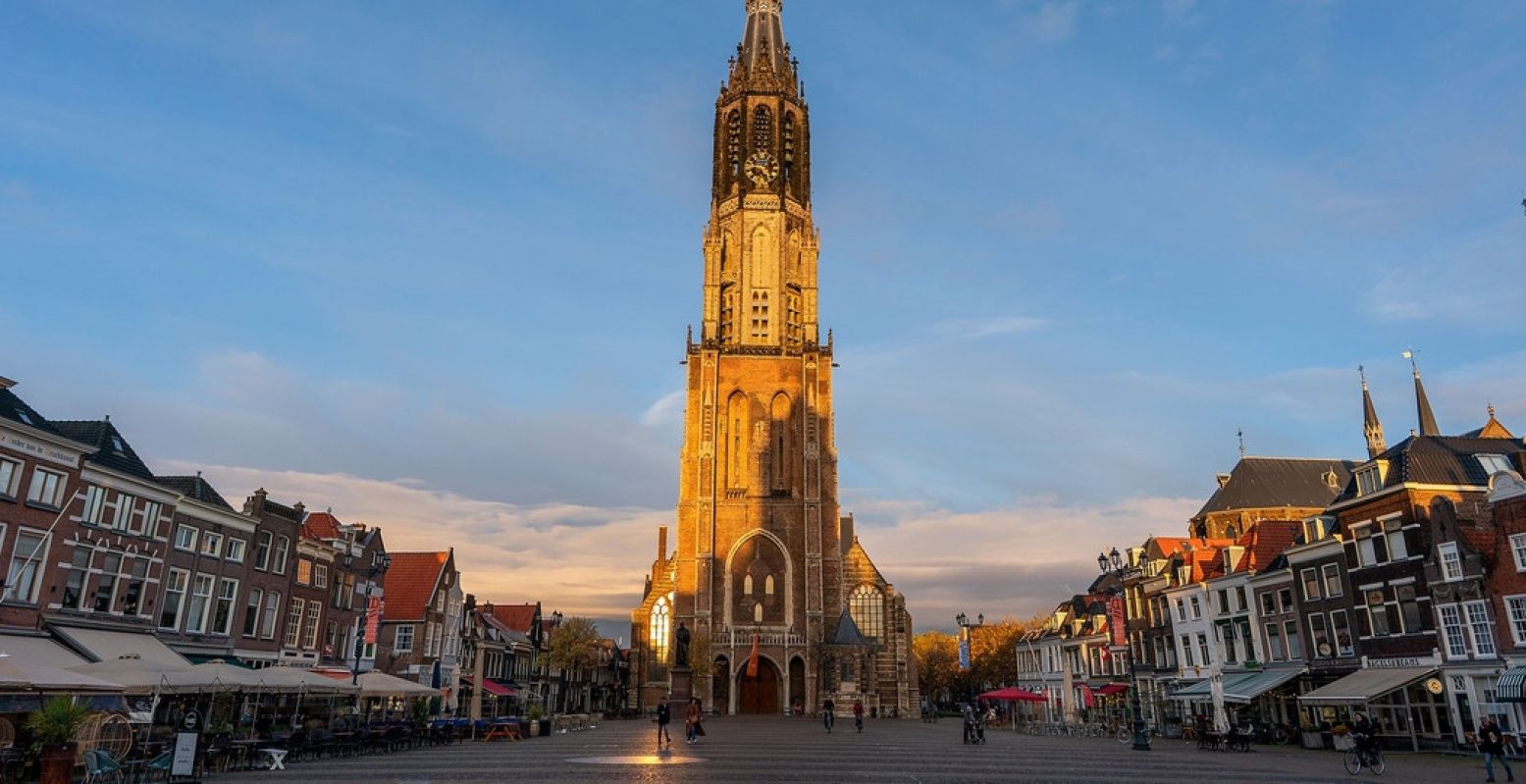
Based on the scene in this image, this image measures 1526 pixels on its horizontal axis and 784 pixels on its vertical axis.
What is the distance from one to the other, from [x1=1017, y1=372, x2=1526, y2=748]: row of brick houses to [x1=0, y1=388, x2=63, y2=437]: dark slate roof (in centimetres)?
3731

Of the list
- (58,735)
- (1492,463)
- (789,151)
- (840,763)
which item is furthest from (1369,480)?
(789,151)

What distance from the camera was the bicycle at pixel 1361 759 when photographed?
2005 centimetres

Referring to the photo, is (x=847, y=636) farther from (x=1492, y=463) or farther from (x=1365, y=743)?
(x=1365, y=743)

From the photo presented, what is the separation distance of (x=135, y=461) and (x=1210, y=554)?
43503 millimetres

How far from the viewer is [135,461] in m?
29.8

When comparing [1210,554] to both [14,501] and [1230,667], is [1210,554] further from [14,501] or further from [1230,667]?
[14,501]

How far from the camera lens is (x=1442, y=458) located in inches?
1212

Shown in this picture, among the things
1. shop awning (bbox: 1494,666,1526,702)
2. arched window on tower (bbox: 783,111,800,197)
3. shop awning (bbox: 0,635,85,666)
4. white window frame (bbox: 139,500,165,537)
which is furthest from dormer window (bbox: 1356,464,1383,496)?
arched window on tower (bbox: 783,111,800,197)

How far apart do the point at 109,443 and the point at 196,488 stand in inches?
140

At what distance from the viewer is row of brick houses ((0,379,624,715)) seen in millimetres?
24859

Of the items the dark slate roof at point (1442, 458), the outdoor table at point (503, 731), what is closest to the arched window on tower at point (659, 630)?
the outdoor table at point (503, 731)

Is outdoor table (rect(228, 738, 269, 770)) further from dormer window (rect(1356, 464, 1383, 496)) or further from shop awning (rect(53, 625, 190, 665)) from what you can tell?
dormer window (rect(1356, 464, 1383, 496))

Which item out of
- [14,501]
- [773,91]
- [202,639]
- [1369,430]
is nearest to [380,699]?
[202,639]

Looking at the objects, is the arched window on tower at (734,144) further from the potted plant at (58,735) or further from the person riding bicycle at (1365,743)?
the potted plant at (58,735)
